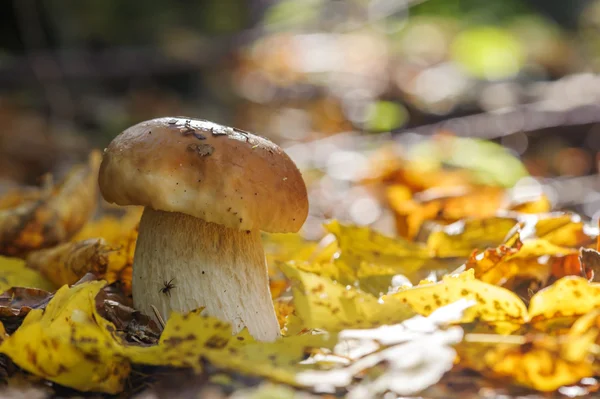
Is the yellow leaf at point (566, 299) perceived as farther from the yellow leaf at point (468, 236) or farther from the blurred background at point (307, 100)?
the blurred background at point (307, 100)

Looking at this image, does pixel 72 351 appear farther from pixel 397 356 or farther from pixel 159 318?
pixel 397 356

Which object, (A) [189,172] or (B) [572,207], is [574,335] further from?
(B) [572,207]

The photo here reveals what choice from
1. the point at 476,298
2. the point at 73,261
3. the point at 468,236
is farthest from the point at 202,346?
the point at 468,236

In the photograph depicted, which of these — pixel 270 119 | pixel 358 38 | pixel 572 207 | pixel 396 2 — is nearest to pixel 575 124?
pixel 572 207

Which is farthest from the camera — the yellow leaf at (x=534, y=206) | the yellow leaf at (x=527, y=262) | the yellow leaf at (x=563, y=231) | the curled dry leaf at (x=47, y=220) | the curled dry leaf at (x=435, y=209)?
the curled dry leaf at (x=435, y=209)

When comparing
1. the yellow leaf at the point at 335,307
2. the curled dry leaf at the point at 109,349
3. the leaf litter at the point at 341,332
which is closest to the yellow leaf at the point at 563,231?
the leaf litter at the point at 341,332

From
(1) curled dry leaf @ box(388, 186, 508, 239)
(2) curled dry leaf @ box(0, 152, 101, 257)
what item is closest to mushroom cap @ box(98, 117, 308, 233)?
(2) curled dry leaf @ box(0, 152, 101, 257)

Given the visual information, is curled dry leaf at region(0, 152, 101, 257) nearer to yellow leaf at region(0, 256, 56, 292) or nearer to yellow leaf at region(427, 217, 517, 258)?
yellow leaf at region(0, 256, 56, 292)
